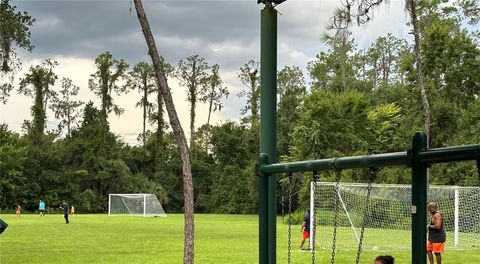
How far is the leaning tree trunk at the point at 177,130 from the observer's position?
36.5 ft

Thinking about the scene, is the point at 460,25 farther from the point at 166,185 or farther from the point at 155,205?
the point at 166,185

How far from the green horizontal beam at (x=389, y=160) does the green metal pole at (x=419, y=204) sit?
3 centimetres

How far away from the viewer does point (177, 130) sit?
1129 centimetres

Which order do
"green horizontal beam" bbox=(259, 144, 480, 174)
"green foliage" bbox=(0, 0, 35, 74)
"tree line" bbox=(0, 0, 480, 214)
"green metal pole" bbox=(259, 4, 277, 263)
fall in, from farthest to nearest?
1. "tree line" bbox=(0, 0, 480, 214)
2. "green foliage" bbox=(0, 0, 35, 74)
3. "green metal pole" bbox=(259, 4, 277, 263)
4. "green horizontal beam" bbox=(259, 144, 480, 174)

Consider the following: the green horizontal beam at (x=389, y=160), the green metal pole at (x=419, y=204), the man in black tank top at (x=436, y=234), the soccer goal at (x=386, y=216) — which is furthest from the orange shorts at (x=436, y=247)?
the green metal pole at (x=419, y=204)

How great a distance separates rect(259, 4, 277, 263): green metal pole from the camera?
12.5 ft

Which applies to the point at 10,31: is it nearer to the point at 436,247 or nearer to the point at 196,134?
the point at 436,247

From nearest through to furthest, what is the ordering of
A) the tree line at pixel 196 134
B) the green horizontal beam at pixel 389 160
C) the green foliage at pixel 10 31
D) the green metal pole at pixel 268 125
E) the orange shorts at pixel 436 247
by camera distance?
the green horizontal beam at pixel 389 160, the green metal pole at pixel 268 125, the orange shorts at pixel 436 247, the green foliage at pixel 10 31, the tree line at pixel 196 134

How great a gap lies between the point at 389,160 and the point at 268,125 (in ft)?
4.26

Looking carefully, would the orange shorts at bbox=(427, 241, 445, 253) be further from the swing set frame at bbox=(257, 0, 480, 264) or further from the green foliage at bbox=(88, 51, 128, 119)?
the green foliage at bbox=(88, 51, 128, 119)

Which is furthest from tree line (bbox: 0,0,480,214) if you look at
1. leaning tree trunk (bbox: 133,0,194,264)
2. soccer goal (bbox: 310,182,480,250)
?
leaning tree trunk (bbox: 133,0,194,264)

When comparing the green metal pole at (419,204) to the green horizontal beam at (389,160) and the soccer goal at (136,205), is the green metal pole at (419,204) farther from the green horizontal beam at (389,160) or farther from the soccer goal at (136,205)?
the soccer goal at (136,205)

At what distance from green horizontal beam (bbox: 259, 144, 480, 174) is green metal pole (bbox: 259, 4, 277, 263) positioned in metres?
0.15

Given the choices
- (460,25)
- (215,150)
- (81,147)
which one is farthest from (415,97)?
(81,147)
